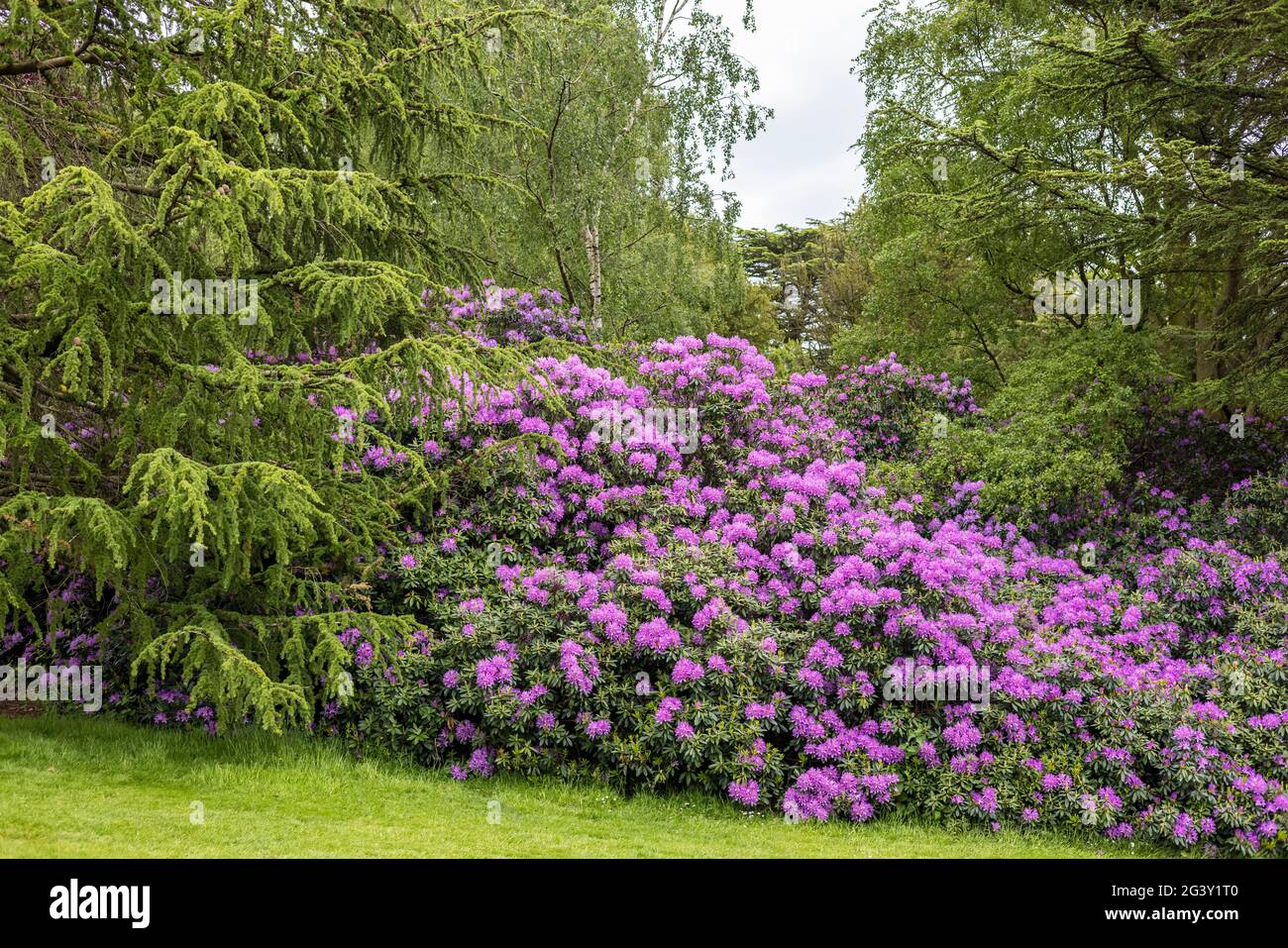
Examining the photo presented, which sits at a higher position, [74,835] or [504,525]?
[504,525]

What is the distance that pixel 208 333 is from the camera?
19.6 ft

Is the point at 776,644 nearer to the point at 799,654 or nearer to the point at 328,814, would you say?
the point at 799,654

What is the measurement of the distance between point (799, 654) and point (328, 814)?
312 cm

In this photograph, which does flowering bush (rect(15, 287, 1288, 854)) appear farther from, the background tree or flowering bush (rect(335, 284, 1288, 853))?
the background tree

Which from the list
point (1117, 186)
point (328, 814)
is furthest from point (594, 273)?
point (328, 814)

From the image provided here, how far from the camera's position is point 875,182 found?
52.8 feet

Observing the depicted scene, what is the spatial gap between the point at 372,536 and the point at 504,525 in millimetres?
1011

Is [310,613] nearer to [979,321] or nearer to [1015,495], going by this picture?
[1015,495]

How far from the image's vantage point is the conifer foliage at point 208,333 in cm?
526

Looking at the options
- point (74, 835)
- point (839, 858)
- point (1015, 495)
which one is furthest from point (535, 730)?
point (1015, 495)

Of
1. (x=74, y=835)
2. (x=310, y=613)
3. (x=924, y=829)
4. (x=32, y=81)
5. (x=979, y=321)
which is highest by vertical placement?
(x=32, y=81)

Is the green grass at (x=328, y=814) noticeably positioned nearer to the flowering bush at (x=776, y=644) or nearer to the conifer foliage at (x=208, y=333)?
the flowering bush at (x=776, y=644)

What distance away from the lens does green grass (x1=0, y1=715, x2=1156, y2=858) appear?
4.76 meters

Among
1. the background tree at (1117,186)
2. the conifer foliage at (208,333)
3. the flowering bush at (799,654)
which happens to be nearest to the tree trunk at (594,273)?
the background tree at (1117,186)
